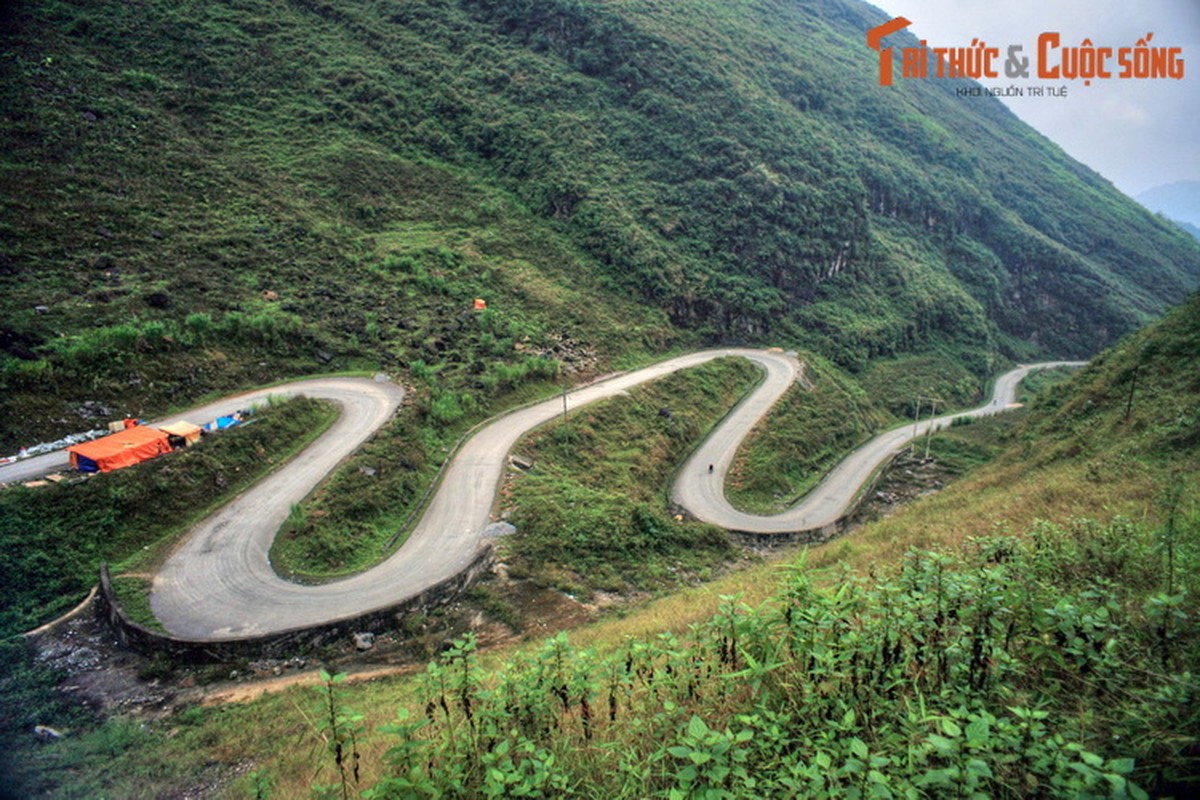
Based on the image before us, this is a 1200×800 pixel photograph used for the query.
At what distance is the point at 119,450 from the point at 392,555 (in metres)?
8.64

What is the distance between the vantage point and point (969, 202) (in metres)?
88.3

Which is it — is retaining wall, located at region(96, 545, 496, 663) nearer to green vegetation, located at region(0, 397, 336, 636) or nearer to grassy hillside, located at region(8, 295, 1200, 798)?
green vegetation, located at region(0, 397, 336, 636)

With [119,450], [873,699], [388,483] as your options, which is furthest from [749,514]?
[119,450]

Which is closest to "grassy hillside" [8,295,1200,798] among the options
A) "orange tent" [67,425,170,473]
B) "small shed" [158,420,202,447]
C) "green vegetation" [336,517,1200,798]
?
"green vegetation" [336,517,1200,798]

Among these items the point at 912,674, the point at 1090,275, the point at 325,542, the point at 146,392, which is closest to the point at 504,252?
the point at 146,392

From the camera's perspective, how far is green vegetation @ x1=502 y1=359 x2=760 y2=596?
18.4m

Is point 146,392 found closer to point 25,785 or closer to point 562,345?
point 25,785

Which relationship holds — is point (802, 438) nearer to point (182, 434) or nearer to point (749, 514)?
point (749, 514)

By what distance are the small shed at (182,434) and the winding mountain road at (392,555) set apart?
7.33 feet

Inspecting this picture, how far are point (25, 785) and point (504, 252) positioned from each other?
1539 inches

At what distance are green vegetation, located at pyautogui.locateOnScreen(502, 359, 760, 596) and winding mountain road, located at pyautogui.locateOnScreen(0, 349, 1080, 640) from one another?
124 cm

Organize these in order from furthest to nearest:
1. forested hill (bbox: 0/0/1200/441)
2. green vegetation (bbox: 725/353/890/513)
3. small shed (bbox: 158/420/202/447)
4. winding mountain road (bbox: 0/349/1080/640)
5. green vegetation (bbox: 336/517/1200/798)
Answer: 1. green vegetation (bbox: 725/353/890/513)
2. forested hill (bbox: 0/0/1200/441)
3. small shed (bbox: 158/420/202/447)
4. winding mountain road (bbox: 0/349/1080/640)
5. green vegetation (bbox: 336/517/1200/798)

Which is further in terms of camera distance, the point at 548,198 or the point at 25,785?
the point at 548,198

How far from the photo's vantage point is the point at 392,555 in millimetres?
16578
